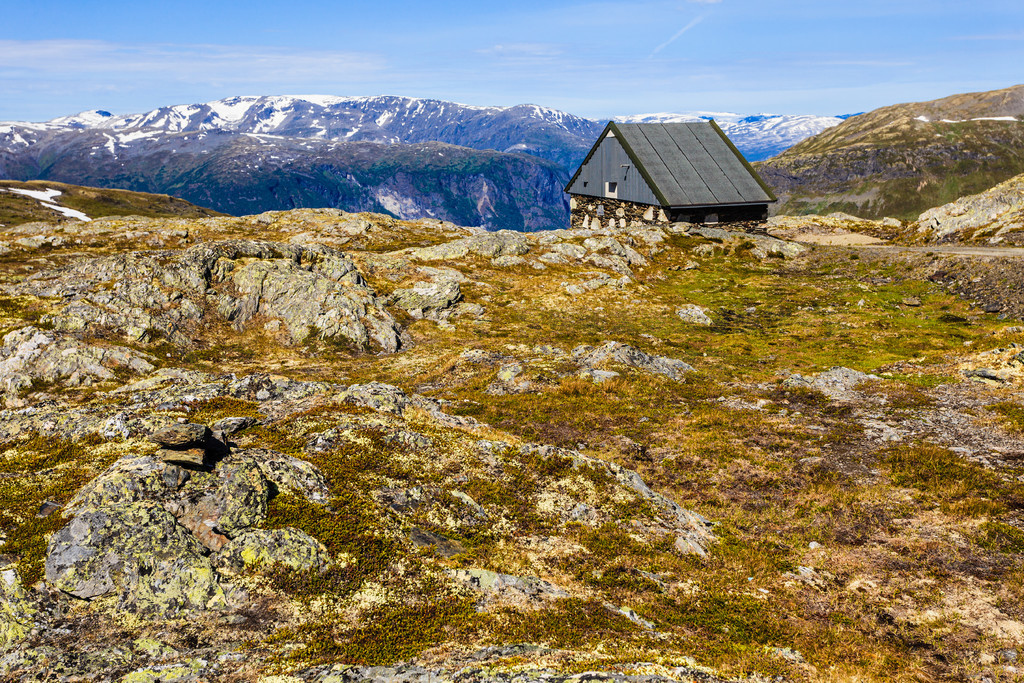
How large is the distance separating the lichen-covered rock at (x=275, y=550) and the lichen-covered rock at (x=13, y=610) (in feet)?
9.42

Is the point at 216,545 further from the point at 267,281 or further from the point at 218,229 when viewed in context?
the point at 218,229

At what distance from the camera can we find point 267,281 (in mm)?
37688

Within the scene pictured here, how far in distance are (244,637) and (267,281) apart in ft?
107

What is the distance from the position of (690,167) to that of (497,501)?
219 feet

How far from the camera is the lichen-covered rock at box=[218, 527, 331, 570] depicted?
1053 cm

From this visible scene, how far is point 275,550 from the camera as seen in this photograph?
10.8 metres

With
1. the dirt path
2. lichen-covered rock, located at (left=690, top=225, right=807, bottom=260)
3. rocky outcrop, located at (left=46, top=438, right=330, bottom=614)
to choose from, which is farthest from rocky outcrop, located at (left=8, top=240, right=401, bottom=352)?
the dirt path

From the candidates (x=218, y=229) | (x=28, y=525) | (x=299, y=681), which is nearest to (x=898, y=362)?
(x=299, y=681)

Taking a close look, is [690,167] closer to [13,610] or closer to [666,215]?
[666,215]

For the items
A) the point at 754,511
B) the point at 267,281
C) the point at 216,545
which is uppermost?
the point at 267,281

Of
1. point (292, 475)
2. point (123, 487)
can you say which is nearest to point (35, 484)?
point (123, 487)

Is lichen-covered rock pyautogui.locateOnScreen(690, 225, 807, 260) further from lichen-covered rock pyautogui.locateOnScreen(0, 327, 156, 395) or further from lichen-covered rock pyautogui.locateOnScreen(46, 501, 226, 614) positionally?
lichen-covered rock pyautogui.locateOnScreen(46, 501, 226, 614)

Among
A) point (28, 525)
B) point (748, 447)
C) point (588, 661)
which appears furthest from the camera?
point (748, 447)

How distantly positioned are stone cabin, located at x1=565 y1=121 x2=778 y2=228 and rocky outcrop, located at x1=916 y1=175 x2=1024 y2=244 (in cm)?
1841
